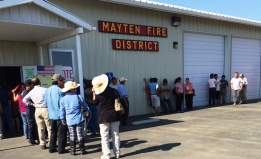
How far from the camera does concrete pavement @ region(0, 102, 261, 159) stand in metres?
4.88

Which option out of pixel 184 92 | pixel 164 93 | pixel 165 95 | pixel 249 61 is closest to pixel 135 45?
pixel 164 93

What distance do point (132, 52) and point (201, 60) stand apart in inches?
182

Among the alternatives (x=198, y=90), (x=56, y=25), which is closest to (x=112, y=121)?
(x=56, y=25)

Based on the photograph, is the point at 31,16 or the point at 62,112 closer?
the point at 62,112

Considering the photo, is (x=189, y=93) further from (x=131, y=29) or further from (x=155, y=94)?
(x=131, y=29)

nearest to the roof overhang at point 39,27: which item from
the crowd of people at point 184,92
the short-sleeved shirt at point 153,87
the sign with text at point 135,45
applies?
the sign with text at point 135,45

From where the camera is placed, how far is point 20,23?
5430mm

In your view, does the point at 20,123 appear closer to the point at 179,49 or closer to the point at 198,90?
the point at 179,49

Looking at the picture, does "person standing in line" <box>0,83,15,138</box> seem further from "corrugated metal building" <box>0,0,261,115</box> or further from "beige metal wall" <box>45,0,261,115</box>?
"beige metal wall" <box>45,0,261,115</box>

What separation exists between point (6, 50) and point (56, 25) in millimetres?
2581

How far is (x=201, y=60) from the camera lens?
1284 centimetres

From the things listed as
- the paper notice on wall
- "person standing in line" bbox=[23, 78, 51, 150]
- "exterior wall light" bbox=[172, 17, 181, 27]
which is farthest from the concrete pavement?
"exterior wall light" bbox=[172, 17, 181, 27]

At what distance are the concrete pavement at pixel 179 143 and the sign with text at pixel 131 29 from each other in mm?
3984

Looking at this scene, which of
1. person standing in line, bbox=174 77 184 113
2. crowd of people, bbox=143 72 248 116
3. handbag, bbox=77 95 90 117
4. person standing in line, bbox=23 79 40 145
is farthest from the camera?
person standing in line, bbox=174 77 184 113
